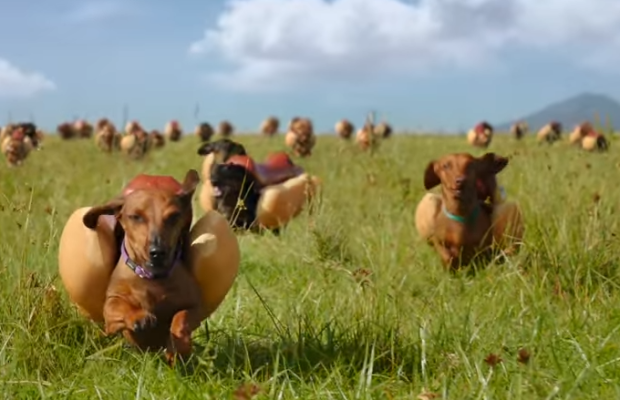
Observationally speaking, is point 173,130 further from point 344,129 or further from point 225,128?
point 344,129

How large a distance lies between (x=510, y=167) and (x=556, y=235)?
3555 mm

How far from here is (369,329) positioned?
10.9 ft

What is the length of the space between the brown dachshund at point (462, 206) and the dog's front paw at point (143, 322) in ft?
7.29

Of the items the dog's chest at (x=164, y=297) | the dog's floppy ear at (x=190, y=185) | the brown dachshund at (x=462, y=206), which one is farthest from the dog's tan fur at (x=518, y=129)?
the dog's chest at (x=164, y=297)

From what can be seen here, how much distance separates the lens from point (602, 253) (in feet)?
14.5

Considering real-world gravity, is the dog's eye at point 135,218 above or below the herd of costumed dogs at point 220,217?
above

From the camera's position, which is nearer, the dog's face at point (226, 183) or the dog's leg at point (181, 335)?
the dog's leg at point (181, 335)

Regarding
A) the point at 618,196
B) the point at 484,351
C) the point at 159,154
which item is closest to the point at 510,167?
the point at 618,196

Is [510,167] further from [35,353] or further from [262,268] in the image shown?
[35,353]

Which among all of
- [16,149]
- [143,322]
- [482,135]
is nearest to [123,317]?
[143,322]

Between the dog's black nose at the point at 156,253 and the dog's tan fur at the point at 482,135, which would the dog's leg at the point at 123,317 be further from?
the dog's tan fur at the point at 482,135

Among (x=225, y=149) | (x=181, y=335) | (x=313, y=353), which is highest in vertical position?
(x=225, y=149)

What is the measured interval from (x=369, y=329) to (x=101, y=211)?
119 centimetres

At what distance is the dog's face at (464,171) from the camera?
180 inches
